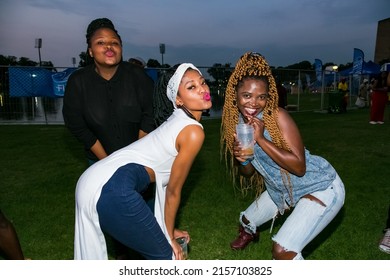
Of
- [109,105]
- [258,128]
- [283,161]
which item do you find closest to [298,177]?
[283,161]

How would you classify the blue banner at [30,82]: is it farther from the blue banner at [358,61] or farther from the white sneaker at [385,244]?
the blue banner at [358,61]

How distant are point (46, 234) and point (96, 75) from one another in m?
2.27

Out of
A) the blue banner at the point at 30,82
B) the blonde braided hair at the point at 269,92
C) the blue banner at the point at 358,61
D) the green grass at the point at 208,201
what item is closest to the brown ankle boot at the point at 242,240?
the green grass at the point at 208,201

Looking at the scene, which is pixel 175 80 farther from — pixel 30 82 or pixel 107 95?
pixel 30 82

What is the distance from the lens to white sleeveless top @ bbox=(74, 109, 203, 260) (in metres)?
2.33

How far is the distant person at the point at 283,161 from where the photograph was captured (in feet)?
9.33

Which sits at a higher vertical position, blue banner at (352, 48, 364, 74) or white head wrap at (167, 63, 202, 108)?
blue banner at (352, 48, 364, 74)

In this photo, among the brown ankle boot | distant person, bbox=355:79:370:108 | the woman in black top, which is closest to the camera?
the woman in black top

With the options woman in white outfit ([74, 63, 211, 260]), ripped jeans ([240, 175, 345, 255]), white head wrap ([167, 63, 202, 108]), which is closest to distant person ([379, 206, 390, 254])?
ripped jeans ([240, 175, 345, 255])

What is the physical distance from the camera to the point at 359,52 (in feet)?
75.8

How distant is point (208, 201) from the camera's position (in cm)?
562

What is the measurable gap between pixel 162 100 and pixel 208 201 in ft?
9.65

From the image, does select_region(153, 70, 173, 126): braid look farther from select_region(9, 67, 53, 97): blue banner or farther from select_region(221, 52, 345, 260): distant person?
select_region(9, 67, 53, 97): blue banner

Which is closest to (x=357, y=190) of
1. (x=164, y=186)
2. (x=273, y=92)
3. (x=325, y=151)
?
(x=325, y=151)
